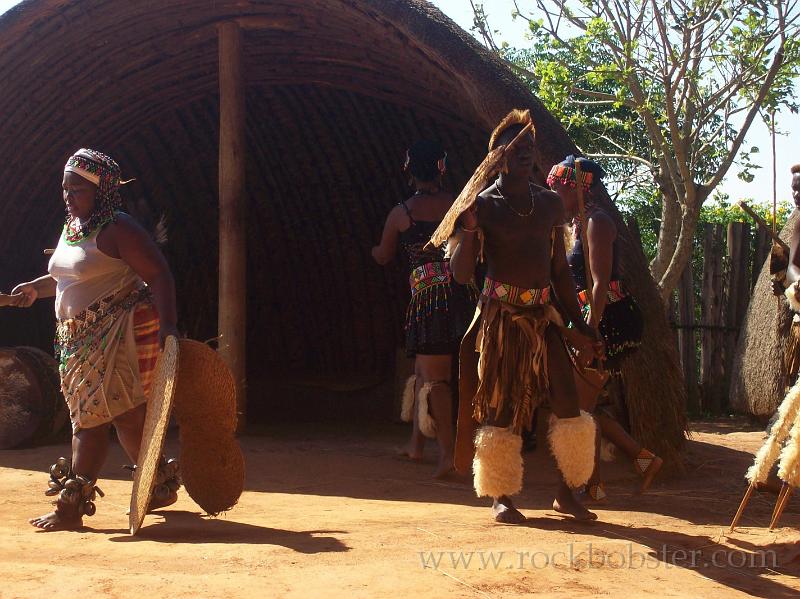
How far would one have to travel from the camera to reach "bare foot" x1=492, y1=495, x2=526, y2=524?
4.41 meters

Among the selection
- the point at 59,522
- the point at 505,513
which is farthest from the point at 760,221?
the point at 59,522

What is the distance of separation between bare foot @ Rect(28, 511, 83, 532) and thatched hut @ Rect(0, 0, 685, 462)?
3140 mm

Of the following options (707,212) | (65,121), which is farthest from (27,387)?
(707,212)

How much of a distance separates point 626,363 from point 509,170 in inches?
76.7

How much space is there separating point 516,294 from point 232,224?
3603mm

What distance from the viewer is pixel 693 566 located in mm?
3707

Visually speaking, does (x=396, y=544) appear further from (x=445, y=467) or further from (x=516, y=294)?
(x=445, y=467)

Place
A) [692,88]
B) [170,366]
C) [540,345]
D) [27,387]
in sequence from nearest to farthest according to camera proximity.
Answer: [170,366]
[540,345]
[27,387]
[692,88]

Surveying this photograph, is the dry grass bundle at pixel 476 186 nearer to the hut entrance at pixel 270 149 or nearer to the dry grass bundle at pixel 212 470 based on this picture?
the dry grass bundle at pixel 212 470

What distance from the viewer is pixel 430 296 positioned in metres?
6.21

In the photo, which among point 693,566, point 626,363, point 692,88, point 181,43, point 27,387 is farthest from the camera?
point 692,88

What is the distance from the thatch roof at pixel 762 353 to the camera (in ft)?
29.9

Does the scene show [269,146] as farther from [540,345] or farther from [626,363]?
[540,345]

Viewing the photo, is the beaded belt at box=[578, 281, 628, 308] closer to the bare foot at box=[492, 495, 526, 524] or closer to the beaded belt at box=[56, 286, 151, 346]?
the bare foot at box=[492, 495, 526, 524]
